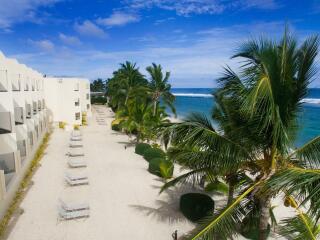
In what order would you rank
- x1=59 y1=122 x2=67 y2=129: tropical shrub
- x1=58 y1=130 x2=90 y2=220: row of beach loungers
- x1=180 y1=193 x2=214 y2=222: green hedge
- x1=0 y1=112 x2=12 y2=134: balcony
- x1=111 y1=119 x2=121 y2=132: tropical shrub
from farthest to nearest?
x1=59 y1=122 x2=67 y2=129: tropical shrub, x1=111 y1=119 x2=121 y2=132: tropical shrub, x1=0 y1=112 x2=12 y2=134: balcony, x1=58 y1=130 x2=90 y2=220: row of beach loungers, x1=180 y1=193 x2=214 y2=222: green hedge

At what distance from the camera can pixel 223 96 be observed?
7785mm

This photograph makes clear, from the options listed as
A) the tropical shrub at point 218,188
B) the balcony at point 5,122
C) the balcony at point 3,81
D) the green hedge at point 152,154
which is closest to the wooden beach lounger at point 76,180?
the balcony at point 5,122

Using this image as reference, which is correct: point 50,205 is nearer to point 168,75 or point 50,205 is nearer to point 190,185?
point 190,185

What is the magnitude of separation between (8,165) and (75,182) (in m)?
3.67

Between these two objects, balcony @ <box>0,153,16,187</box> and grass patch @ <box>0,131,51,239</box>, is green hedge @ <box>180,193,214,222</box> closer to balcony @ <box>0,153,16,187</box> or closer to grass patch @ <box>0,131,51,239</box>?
grass patch @ <box>0,131,51,239</box>

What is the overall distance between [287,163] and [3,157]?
1339cm

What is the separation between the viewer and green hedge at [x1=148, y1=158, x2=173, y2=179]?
1573 centimetres

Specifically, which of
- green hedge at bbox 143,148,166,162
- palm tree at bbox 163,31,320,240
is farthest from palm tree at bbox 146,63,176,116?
palm tree at bbox 163,31,320,240

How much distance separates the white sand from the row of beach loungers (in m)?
0.29

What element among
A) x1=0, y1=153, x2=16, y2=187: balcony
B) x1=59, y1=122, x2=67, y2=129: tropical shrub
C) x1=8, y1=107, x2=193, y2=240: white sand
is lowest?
x1=8, y1=107, x2=193, y2=240: white sand

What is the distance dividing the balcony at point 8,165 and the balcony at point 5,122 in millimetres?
1352

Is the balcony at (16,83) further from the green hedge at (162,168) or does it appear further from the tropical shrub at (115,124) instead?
the green hedge at (162,168)

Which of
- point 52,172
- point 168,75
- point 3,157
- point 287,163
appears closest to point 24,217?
point 3,157

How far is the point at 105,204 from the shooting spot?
42.2ft
